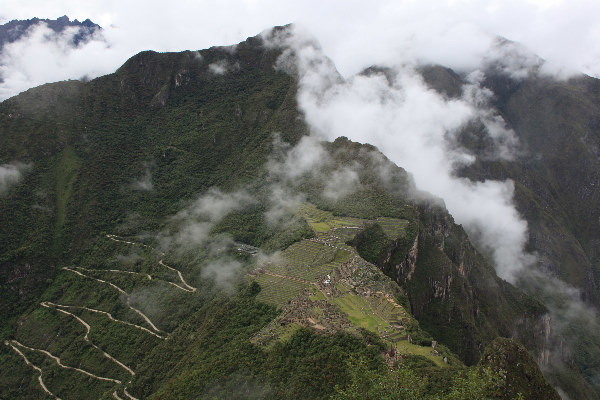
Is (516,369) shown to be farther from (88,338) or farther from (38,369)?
(38,369)

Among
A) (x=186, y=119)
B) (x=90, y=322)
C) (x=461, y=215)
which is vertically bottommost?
(x=461, y=215)

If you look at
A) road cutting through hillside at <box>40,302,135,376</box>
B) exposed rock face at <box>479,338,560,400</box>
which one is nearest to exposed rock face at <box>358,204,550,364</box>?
exposed rock face at <box>479,338,560,400</box>

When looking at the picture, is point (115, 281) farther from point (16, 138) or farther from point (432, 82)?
point (432, 82)

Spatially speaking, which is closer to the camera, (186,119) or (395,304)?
(395,304)

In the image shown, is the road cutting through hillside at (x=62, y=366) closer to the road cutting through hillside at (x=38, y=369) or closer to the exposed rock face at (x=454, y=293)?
the road cutting through hillside at (x=38, y=369)

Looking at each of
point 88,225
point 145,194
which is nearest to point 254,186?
point 145,194

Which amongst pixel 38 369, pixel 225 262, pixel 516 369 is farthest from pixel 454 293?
pixel 38 369

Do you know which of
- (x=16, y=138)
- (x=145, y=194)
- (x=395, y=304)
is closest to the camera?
(x=395, y=304)

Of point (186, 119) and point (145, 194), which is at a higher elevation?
point (186, 119)

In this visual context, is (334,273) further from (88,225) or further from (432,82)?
(432,82)

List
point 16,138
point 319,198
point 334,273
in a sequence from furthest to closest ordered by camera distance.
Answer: point 16,138 < point 319,198 < point 334,273

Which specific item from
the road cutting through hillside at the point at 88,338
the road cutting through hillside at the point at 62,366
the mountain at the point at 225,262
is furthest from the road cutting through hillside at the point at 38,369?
the road cutting through hillside at the point at 88,338
